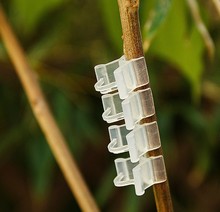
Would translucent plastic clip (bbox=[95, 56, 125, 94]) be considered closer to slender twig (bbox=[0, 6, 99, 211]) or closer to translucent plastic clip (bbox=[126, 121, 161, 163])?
translucent plastic clip (bbox=[126, 121, 161, 163])

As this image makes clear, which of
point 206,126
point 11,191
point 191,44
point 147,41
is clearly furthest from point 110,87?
point 11,191

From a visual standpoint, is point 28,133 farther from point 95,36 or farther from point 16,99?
point 95,36

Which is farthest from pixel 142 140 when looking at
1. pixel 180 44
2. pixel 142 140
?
pixel 180 44

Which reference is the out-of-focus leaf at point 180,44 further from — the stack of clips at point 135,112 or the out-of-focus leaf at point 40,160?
the out-of-focus leaf at point 40,160

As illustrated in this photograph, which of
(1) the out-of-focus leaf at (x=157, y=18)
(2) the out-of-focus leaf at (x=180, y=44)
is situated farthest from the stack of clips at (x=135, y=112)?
(2) the out-of-focus leaf at (x=180, y=44)

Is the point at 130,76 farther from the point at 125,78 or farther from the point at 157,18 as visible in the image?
the point at 157,18

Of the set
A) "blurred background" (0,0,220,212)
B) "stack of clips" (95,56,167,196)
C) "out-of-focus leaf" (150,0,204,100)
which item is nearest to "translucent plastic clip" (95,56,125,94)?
"stack of clips" (95,56,167,196)
